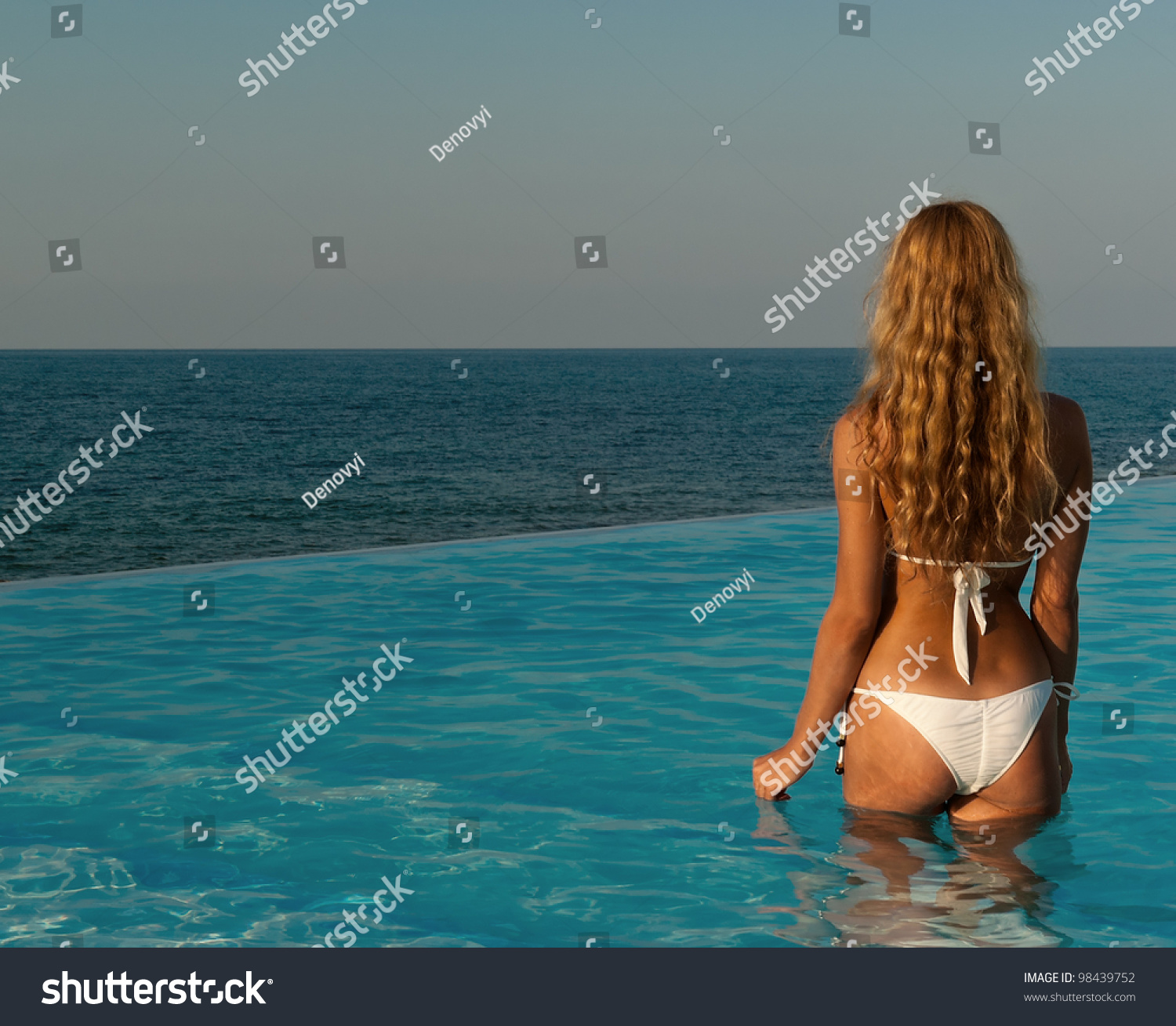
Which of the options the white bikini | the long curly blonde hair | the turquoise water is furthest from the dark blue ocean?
the turquoise water

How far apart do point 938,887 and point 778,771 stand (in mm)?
487

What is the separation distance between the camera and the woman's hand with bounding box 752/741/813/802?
9.43 feet

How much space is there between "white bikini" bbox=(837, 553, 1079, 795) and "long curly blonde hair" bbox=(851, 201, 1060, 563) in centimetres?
10

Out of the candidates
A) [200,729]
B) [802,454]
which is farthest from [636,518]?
[200,729]

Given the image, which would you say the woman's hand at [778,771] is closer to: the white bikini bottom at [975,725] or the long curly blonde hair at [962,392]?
the white bikini bottom at [975,725]

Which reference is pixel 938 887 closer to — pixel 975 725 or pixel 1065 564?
pixel 975 725

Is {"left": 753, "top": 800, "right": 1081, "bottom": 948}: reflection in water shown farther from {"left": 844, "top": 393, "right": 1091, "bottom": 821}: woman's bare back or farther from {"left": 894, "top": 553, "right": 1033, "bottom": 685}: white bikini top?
{"left": 894, "top": 553, "right": 1033, "bottom": 685}: white bikini top

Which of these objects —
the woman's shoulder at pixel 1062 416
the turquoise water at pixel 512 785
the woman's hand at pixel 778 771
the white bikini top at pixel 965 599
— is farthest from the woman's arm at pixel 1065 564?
the woman's hand at pixel 778 771

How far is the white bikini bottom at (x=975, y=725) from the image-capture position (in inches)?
103

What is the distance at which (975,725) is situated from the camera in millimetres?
2611

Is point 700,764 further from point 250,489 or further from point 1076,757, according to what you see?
point 250,489
